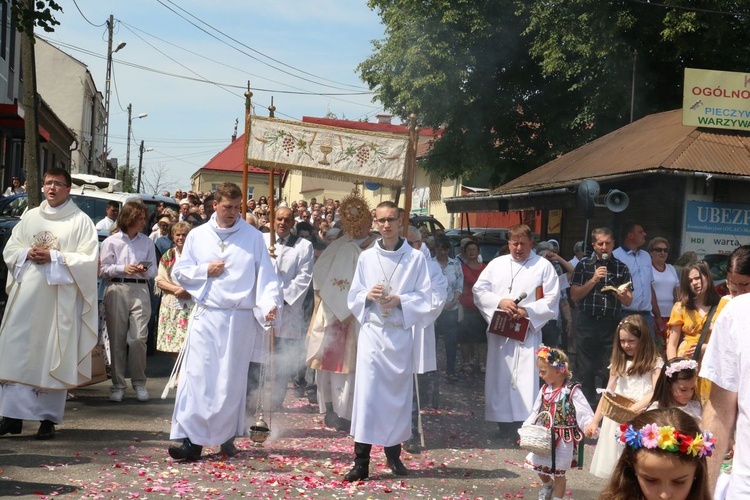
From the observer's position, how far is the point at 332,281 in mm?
9984

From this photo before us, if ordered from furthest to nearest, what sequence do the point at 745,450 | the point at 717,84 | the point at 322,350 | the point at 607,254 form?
the point at 717,84, the point at 607,254, the point at 322,350, the point at 745,450

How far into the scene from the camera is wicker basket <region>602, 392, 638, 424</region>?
23.3 feet

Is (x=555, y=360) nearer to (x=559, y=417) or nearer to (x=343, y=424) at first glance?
(x=559, y=417)

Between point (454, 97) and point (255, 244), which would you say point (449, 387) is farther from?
point (454, 97)

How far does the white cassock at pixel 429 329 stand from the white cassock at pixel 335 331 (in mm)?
757

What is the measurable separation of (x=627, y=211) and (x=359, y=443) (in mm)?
15510

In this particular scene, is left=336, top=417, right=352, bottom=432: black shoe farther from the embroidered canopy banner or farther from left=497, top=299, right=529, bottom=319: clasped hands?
the embroidered canopy banner

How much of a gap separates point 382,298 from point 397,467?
4.23 ft

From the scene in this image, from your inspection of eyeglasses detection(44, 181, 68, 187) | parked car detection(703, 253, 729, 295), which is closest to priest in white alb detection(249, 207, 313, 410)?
eyeglasses detection(44, 181, 68, 187)

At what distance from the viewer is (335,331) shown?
9.78m

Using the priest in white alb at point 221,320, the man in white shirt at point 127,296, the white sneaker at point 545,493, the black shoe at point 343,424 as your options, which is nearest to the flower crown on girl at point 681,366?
the white sneaker at point 545,493

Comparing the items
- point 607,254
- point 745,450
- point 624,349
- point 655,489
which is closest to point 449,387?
point 607,254

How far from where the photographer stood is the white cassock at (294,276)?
34.7 ft

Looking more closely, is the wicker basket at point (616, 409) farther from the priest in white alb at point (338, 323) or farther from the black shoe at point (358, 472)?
the priest in white alb at point (338, 323)
